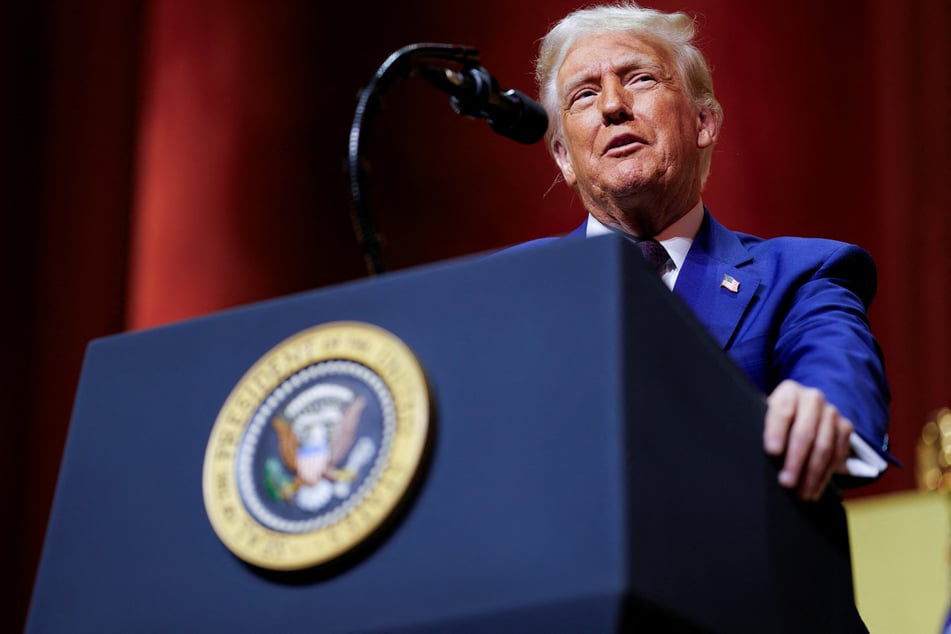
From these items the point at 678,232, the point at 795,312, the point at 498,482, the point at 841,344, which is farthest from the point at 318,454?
the point at 678,232

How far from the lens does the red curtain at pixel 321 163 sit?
271 cm

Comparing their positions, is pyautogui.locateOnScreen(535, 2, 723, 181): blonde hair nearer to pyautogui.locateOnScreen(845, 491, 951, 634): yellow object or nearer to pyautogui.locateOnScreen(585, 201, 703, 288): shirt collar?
pyautogui.locateOnScreen(585, 201, 703, 288): shirt collar

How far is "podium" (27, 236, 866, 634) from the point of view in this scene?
2.65ft

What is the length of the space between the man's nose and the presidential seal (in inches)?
36.4

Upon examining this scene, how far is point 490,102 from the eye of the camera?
126cm

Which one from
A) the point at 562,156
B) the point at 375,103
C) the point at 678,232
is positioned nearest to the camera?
the point at 375,103

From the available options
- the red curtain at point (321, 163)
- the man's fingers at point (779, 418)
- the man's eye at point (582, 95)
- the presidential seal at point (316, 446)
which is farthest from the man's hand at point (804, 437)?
the red curtain at point (321, 163)

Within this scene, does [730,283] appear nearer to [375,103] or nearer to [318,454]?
[375,103]

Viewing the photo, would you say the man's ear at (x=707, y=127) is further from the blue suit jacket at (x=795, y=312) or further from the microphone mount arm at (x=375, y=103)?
the microphone mount arm at (x=375, y=103)

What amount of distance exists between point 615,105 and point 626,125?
0.03m

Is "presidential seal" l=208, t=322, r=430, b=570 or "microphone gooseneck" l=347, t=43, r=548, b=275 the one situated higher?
"microphone gooseneck" l=347, t=43, r=548, b=275

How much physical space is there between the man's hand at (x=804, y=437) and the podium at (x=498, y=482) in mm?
14

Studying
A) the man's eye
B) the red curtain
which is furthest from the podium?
the red curtain

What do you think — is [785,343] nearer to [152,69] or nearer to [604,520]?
[604,520]
